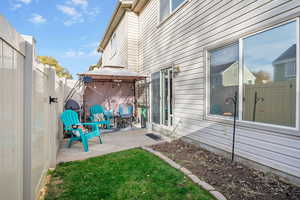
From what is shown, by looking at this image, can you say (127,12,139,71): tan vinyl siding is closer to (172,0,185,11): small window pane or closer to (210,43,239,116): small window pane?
(172,0,185,11): small window pane

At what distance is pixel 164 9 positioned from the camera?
5676 mm

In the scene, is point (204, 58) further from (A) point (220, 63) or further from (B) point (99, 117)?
(B) point (99, 117)

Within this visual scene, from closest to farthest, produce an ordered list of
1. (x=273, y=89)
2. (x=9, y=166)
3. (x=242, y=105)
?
(x=9, y=166), (x=273, y=89), (x=242, y=105)

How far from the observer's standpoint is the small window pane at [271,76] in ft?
7.82

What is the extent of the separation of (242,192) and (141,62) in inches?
250

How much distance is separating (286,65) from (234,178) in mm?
1895

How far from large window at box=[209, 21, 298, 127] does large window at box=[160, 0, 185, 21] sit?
2448 mm

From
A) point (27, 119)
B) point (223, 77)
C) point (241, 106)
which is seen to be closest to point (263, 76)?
point (241, 106)

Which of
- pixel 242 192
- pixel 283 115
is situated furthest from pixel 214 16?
pixel 242 192

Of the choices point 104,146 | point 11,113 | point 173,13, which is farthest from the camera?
point 173,13

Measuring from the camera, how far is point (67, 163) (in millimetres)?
3195

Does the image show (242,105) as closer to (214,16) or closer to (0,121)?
(214,16)

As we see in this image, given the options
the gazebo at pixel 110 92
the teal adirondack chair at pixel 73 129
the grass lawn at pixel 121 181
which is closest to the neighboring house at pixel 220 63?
the grass lawn at pixel 121 181

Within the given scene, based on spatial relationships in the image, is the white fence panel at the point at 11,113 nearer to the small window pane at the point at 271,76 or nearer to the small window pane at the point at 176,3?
the small window pane at the point at 271,76
